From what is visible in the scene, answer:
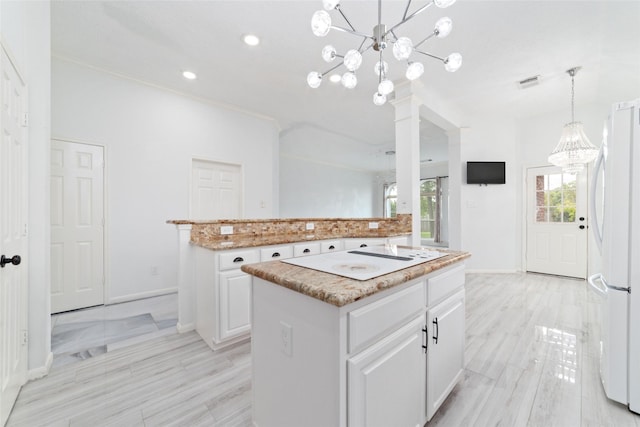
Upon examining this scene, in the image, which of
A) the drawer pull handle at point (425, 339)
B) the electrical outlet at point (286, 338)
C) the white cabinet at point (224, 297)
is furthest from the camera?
the white cabinet at point (224, 297)

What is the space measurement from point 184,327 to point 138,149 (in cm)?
237

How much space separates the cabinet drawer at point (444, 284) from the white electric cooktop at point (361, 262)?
0.36 ft

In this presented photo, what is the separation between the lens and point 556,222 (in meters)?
4.42

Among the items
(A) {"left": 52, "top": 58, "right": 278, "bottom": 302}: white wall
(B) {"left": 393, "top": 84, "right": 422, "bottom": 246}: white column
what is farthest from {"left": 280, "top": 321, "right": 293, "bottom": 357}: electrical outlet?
(A) {"left": 52, "top": 58, "right": 278, "bottom": 302}: white wall

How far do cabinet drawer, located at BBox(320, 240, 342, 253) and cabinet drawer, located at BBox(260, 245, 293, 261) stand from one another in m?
0.44

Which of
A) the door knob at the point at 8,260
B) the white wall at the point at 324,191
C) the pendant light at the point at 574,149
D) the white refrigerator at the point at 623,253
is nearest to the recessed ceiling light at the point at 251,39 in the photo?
the door knob at the point at 8,260

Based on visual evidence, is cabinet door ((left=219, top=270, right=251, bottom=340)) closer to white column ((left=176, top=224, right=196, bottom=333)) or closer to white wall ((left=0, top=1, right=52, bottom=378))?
white column ((left=176, top=224, right=196, bottom=333))

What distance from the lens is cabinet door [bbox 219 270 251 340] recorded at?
213 centimetres

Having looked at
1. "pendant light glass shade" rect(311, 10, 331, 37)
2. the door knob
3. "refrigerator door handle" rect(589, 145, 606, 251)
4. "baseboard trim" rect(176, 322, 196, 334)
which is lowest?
"baseboard trim" rect(176, 322, 196, 334)

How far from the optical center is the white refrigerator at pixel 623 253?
1416mm

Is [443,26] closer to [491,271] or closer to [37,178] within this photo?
[37,178]

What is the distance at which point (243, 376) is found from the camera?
1.81 metres

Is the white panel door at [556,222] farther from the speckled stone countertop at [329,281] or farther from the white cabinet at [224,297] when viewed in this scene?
the white cabinet at [224,297]

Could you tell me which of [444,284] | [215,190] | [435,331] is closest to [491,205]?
[444,284]
